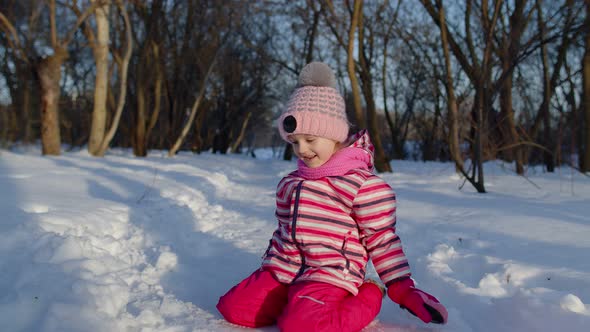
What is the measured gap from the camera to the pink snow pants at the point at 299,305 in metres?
1.69

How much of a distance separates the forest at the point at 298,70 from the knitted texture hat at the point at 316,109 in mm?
3295

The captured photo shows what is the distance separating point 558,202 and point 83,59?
24163 millimetres

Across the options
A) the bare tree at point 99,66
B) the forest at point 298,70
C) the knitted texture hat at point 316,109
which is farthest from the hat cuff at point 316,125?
the bare tree at point 99,66

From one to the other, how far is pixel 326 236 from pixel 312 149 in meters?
0.39

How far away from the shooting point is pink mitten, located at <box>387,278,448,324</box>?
5.56 feet

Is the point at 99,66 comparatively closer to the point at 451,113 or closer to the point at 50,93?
the point at 50,93

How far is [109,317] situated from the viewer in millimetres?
1814

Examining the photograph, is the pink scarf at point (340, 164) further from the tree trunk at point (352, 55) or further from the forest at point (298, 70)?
the tree trunk at point (352, 55)

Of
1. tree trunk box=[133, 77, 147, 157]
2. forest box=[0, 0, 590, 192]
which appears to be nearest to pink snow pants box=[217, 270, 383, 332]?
forest box=[0, 0, 590, 192]

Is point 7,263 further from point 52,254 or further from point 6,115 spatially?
point 6,115

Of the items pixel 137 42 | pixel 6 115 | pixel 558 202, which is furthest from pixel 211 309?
pixel 6 115

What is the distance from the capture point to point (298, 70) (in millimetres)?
16875

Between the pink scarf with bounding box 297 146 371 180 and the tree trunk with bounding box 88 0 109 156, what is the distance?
860 cm

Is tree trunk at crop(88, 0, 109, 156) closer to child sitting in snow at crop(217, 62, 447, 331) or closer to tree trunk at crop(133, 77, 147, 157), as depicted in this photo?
tree trunk at crop(133, 77, 147, 157)
